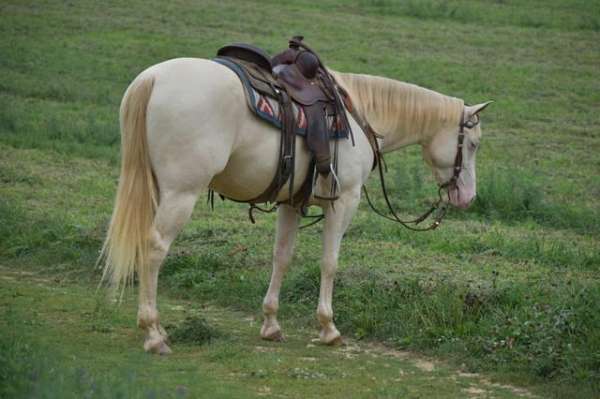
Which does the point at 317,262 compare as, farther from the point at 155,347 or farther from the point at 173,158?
the point at 173,158

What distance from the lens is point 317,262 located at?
955 centimetres

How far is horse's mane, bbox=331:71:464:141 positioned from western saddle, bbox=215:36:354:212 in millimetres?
253

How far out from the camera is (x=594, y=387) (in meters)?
6.67

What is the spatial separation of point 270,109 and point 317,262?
2380 millimetres

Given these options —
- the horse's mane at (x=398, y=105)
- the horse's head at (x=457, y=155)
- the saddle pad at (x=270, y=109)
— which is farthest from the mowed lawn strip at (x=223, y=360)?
the horse's mane at (x=398, y=105)

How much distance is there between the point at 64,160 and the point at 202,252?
4667mm

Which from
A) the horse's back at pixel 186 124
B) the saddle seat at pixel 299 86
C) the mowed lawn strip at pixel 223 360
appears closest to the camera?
the mowed lawn strip at pixel 223 360

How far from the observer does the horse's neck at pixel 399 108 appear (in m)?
8.47

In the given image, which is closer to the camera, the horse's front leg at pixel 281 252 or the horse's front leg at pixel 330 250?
the horse's front leg at pixel 330 250

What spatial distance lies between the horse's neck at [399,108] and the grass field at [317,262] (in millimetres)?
1184

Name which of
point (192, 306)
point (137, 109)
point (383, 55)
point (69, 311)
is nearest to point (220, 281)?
point (192, 306)

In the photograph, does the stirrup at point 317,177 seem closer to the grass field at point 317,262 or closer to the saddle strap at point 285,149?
the saddle strap at point 285,149

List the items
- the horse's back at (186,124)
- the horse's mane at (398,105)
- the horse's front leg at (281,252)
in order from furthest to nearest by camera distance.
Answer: the horse's mane at (398,105)
the horse's front leg at (281,252)
the horse's back at (186,124)

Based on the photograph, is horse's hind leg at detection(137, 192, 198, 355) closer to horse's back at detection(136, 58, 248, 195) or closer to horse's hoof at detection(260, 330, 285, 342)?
horse's back at detection(136, 58, 248, 195)
